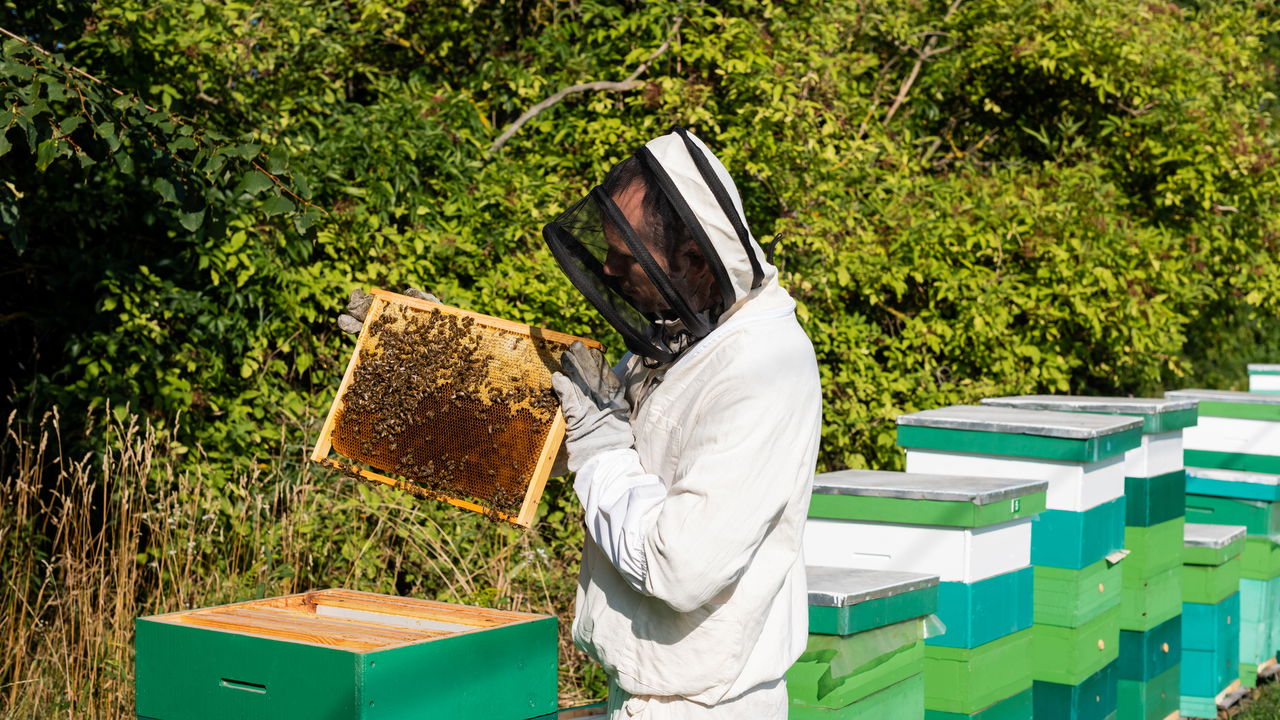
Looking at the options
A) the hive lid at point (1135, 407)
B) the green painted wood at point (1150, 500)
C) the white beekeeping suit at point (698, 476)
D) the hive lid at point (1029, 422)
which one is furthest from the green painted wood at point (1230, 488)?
the white beekeeping suit at point (698, 476)

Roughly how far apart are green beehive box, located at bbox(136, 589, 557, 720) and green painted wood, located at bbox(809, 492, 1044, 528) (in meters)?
1.29

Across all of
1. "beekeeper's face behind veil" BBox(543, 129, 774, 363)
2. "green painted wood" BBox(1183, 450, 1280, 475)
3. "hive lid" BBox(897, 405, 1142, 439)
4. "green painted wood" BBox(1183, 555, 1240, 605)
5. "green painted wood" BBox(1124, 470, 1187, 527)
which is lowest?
"green painted wood" BBox(1183, 555, 1240, 605)

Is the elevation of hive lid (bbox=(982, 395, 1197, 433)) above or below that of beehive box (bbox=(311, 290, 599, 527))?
below

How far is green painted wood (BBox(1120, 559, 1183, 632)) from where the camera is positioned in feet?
15.1

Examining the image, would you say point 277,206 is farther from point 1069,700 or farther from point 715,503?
point 1069,700

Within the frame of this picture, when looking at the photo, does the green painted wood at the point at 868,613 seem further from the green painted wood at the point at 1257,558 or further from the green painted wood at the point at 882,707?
the green painted wood at the point at 1257,558

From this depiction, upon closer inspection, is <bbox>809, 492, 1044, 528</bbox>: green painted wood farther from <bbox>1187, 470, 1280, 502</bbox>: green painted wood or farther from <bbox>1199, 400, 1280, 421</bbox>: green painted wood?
<bbox>1199, 400, 1280, 421</bbox>: green painted wood

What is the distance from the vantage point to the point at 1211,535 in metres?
5.33

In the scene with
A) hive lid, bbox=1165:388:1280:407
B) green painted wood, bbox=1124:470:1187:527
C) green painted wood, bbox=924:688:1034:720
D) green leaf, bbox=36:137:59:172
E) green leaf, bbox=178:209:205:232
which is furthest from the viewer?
hive lid, bbox=1165:388:1280:407

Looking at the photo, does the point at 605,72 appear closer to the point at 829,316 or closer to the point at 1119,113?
the point at 829,316

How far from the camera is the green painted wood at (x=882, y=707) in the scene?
9.64ft

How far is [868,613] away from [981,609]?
0.64 m

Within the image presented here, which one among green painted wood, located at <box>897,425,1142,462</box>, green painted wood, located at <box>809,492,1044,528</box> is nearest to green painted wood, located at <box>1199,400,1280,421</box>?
green painted wood, located at <box>897,425,1142,462</box>

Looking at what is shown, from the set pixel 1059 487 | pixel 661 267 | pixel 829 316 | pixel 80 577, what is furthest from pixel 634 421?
pixel 829 316
